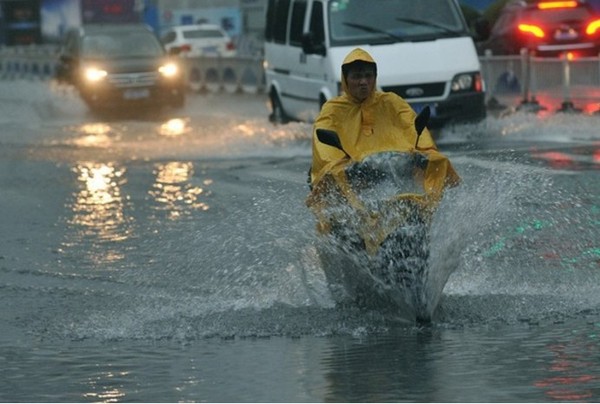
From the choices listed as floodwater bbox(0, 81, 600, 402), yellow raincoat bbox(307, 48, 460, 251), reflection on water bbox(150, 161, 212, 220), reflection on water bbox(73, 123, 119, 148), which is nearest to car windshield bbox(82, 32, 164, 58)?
reflection on water bbox(73, 123, 119, 148)

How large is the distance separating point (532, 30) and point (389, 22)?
29.5 feet

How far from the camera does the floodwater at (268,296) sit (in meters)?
7.82

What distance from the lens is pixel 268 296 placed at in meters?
10.5

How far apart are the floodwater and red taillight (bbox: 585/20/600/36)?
10686mm

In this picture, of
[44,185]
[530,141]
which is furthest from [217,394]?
[530,141]

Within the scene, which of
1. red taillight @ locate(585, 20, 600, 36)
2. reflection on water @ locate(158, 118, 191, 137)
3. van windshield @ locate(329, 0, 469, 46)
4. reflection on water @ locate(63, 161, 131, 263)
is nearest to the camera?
reflection on water @ locate(63, 161, 131, 263)

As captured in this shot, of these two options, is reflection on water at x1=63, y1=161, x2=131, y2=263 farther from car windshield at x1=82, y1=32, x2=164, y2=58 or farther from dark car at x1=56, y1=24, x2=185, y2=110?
car windshield at x1=82, y1=32, x2=164, y2=58

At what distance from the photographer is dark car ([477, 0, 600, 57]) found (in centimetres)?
2928

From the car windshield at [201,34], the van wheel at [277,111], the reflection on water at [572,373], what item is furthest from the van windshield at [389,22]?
the car windshield at [201,34]

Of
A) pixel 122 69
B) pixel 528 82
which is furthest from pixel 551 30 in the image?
pixel 122 69

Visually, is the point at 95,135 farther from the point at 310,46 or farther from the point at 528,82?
the point at 528,82

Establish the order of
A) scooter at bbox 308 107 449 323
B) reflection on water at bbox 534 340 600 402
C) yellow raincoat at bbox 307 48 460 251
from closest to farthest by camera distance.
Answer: reflection on water at bbox 534 340 600 402
scooter at bbox 308 107 449 323
yellow raincoat at bbox 307 48 460 251

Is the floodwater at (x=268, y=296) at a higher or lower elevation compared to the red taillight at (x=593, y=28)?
higher

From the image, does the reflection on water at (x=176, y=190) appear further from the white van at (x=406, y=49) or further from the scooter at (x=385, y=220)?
the scooter at (x=385, y=220)
